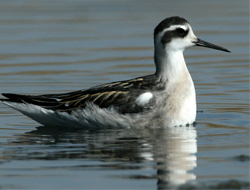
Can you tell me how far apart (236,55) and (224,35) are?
9.67 feet

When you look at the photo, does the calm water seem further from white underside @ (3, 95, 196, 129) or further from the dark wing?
the dark wing

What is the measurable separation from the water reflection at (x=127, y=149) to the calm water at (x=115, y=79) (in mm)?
17

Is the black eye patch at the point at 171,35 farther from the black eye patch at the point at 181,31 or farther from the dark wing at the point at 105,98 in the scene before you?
the dark wing at the point at 105,98

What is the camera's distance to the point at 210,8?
30391 millimetres

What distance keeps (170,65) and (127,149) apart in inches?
110

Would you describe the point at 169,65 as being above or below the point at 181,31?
below

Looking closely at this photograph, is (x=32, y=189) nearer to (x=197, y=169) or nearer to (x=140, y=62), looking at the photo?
(x=197, y=169)

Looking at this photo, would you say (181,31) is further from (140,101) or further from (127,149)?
(127,149)

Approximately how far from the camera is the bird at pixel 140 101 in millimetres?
13719

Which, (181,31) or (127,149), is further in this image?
(181,31)

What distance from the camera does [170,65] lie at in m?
14.1

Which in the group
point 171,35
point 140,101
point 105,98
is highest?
point 171,35

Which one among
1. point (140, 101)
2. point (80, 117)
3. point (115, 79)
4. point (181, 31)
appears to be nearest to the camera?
point (140, 101)

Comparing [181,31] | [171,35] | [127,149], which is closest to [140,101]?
[171,35]
